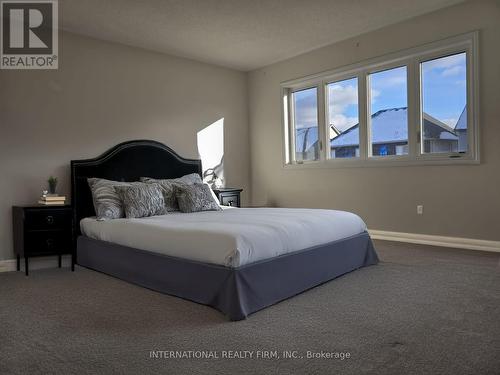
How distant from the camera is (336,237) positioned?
3.33m

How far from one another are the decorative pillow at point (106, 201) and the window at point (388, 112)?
3.24 metres

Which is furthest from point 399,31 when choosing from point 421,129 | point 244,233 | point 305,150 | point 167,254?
point 167,254

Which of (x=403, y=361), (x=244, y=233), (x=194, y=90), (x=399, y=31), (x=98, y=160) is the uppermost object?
(x=399, y=31)

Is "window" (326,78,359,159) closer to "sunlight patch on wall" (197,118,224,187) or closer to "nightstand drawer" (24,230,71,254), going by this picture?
"sunlight patch on wall" (197,118,224,187)

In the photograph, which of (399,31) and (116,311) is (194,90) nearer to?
(399,31)

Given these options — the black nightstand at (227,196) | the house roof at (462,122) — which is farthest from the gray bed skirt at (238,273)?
the black nightstand at (227,196)

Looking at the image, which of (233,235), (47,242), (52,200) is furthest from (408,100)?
(47,242)

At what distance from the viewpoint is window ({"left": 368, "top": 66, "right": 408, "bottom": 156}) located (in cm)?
489

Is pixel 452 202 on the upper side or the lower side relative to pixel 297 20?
lower

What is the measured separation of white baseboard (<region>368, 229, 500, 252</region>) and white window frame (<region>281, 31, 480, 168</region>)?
850mm

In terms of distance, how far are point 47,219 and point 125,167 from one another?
114 centimetres

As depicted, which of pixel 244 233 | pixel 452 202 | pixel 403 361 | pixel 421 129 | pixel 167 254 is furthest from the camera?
pixel 421 129

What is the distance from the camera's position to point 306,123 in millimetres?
6055

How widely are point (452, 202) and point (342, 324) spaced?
9.03ft
